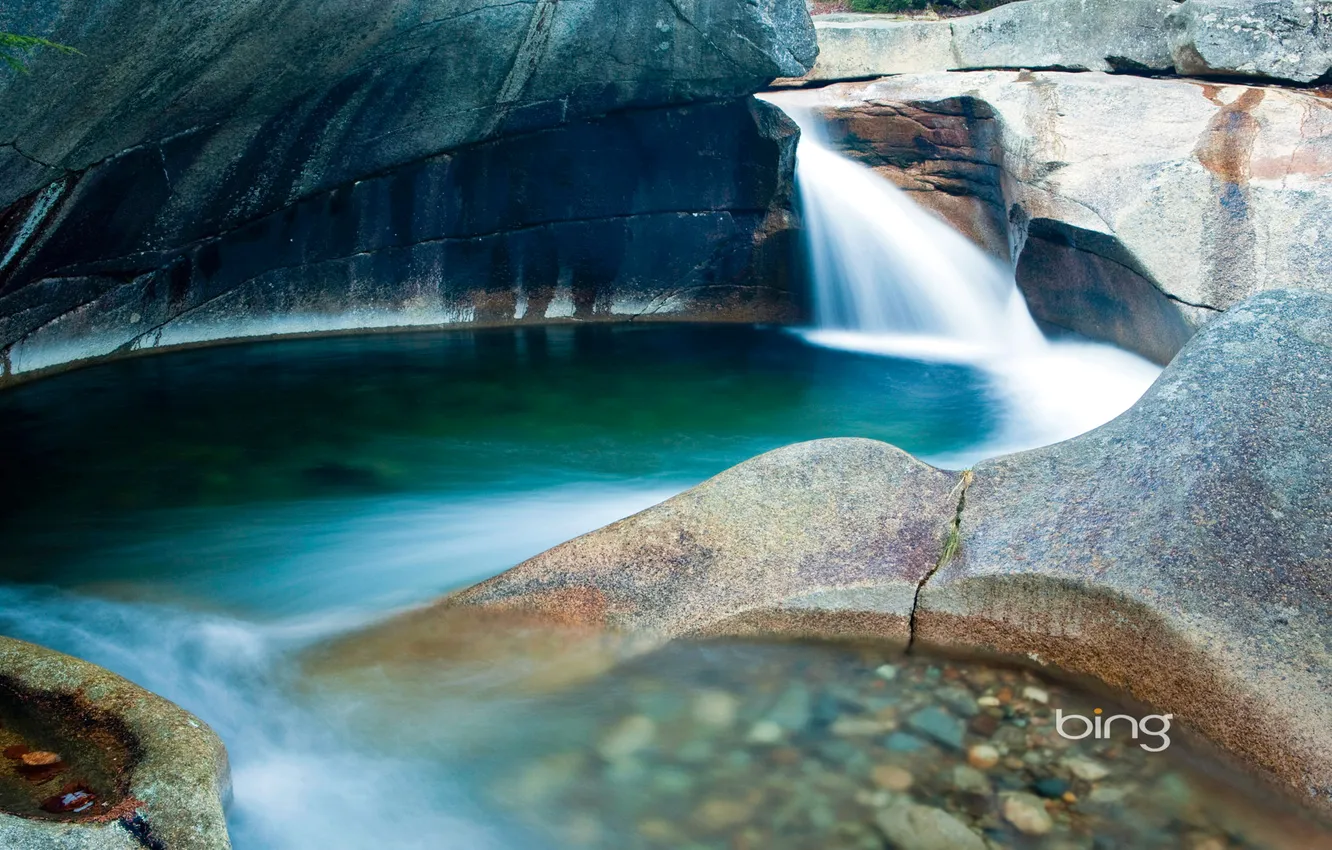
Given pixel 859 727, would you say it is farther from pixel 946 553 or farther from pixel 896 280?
pixel 896 280

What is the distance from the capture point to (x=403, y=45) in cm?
760

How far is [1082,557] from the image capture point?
3.39 m

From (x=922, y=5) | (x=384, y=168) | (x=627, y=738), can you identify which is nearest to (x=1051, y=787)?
(x=627, y=738)

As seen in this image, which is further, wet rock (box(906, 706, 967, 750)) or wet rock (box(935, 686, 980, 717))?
wet rock (box(935, 686, 980, 717))

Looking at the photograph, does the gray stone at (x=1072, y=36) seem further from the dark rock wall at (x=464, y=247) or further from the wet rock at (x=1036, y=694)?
the wet rock at (x=1036, y=694)

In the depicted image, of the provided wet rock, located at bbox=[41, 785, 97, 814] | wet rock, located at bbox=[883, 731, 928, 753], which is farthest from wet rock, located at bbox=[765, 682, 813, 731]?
wet rock, located at bbox=[41, 785, 97, 814]

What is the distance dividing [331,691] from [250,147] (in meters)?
5.48

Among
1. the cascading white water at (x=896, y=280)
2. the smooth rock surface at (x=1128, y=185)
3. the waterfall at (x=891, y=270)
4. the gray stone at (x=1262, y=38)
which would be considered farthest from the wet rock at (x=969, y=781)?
the gray stone at (x=1262, y=38)

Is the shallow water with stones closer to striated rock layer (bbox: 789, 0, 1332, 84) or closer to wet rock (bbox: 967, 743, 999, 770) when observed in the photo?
wet rock (bbox: 967, 743, 999, 770)

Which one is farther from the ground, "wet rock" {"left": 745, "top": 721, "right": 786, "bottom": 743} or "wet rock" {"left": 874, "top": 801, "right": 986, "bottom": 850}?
"wet rock" {"left": 745, "top": 721, "right": 786, "bottom": 743}

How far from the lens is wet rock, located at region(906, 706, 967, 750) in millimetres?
3108

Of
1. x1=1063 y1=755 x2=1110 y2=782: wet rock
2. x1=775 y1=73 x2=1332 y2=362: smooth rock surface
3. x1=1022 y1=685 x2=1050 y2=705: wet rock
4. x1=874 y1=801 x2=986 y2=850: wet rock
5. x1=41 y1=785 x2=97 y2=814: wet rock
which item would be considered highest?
x1=775 y1=73 x2=1332 y2=362: smooth rock surface

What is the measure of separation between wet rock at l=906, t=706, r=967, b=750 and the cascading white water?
16.9 feet

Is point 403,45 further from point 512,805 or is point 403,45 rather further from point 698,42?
point 512,805
